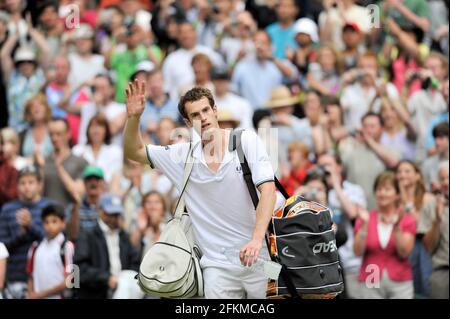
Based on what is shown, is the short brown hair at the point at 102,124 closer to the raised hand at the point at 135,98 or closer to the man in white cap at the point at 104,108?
Result: the man in white cap at the point at 104,108

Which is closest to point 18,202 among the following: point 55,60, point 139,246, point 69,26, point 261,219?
point 139,246

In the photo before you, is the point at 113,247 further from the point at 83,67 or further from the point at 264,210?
the point at 83,67

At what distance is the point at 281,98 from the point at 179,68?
1.78 metres

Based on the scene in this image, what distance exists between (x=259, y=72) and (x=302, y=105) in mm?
1041

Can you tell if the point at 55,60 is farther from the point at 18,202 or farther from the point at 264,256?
the point at 264,256

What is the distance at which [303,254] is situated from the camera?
8.34 meters

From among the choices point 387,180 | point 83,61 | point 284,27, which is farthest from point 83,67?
point 387,180

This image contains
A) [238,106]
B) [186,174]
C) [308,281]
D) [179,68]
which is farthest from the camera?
[179,68]

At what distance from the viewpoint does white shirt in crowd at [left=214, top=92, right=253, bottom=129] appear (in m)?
14.9

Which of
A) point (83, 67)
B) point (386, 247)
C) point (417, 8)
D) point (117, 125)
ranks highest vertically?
point (417, 8)

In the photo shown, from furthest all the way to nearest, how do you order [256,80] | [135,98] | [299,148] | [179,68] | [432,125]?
1. [179,68]
2. [256,80]
3. [432,125]
4. [299,148]
5. [135,98]

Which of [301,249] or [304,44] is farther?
[304,44]

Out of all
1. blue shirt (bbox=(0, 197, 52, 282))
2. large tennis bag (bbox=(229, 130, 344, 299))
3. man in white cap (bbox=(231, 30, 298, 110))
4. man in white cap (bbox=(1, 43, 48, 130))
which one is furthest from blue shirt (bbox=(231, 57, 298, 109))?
large tennis bag (bbox=(229, 130, 344, 299))
